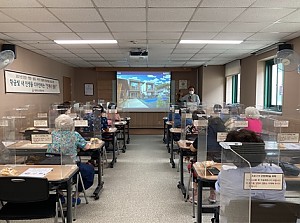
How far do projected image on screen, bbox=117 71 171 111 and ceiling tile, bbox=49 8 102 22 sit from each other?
677cm

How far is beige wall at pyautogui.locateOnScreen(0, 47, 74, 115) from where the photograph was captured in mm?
5872

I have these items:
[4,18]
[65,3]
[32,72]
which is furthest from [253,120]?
[32,72]

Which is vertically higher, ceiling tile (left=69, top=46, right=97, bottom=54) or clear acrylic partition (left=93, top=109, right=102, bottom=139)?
ceiling tile (left=69, top=46, right=97, bottom=54)

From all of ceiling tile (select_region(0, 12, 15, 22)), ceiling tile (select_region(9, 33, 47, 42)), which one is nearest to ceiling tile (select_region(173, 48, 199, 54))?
ceiling tile (select_region(9, 33, 47, 42))

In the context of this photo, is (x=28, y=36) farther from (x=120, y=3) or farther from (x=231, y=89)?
(x=231, y=89)

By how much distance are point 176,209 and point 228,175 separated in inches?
79.3

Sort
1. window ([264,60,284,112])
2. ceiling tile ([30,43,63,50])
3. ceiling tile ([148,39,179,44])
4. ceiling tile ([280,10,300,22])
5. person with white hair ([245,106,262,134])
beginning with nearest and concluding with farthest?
1. ceiling tile ([280,10,300,22])
2. person with white hair ([245,106,262,134])
3. ceiling tile ([148,39,179,44])
4. ceiling tile ([30,43,63,50])
5. window ([264,60,284,112])

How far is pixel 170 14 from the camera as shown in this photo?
3.81m

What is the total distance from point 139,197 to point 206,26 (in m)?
2.80

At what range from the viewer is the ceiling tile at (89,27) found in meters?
4.34

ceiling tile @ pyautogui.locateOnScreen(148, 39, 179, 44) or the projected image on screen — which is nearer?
ceiling tile @ pyautogui.locateOnScreen(148, 39, 179, 44)

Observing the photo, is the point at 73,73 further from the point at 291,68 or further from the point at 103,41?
the point at 291,68

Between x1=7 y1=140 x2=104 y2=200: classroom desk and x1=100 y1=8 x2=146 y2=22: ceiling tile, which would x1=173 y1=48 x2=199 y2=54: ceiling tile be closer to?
x1=100 y1=8 x2=146 y2=22: ceiling tile

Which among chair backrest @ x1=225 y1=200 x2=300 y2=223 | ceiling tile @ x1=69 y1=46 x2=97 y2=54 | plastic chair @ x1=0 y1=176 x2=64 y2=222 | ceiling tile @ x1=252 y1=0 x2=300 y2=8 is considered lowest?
plastic chair @ x1=0 y1=176 x2=64 y2=222
